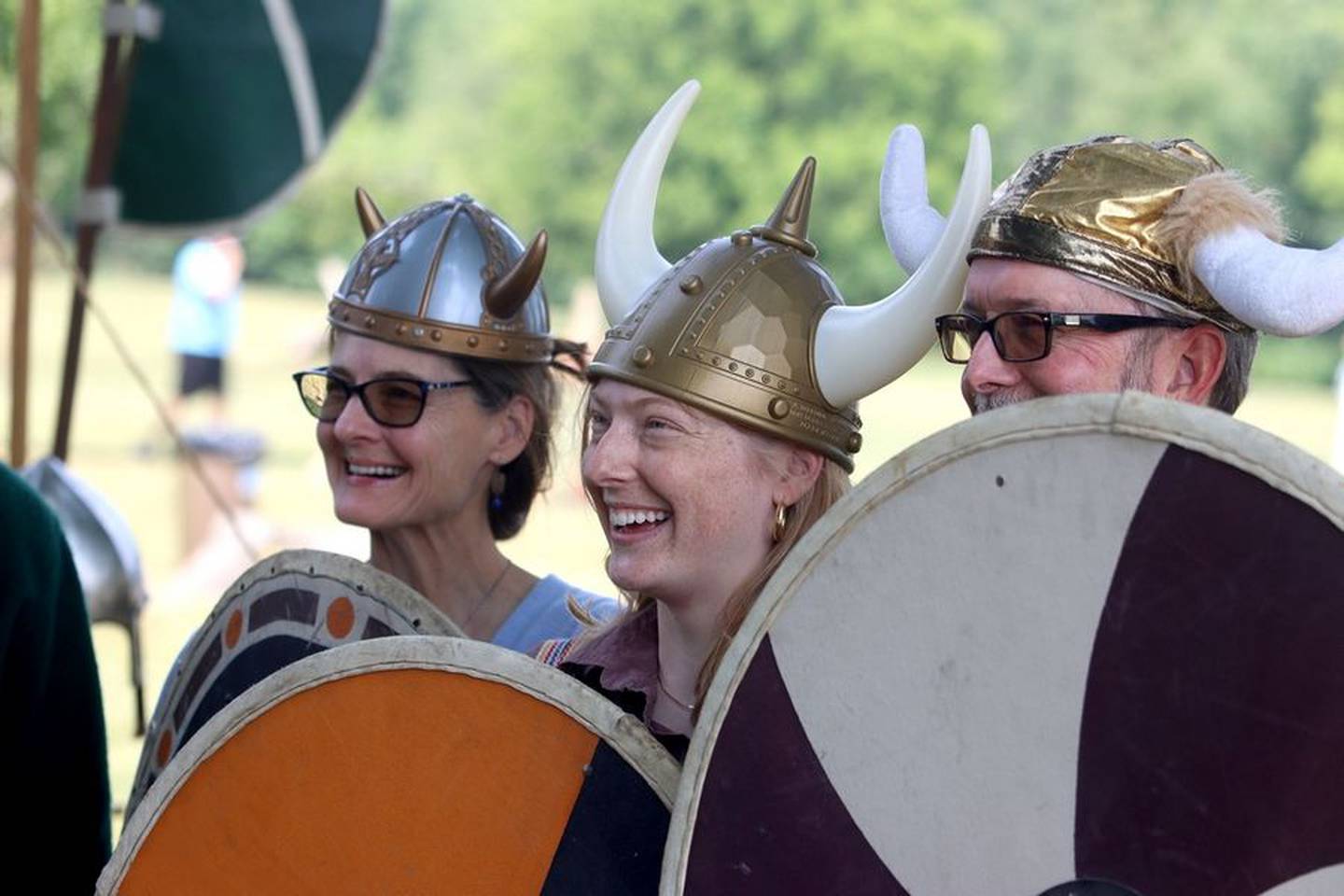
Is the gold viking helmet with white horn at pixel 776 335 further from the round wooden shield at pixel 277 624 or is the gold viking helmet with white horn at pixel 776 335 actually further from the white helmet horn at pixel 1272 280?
the round wooden shield at pixel 277 624

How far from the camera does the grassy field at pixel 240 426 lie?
8805mm

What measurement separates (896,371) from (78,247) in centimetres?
353

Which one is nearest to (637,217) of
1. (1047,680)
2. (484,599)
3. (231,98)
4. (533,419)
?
(533,419)

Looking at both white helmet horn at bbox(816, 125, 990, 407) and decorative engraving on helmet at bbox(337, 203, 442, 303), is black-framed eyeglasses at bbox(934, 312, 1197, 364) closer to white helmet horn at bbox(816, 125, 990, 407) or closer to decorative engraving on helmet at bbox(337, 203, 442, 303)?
white helmet horn at bbox(816, 125, 990, 407)

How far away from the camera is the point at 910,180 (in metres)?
2.28

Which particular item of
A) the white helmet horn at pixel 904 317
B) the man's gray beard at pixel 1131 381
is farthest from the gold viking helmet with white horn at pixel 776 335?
the man's gray beard at pixel 1131 381

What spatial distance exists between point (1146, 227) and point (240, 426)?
15659mm

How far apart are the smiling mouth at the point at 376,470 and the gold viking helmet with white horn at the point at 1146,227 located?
49.3 inches

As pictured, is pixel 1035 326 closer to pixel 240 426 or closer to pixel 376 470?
pixel 376 470

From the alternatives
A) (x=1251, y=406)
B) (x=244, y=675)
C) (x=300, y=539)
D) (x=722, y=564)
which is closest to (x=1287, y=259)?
(x=722, y=564)

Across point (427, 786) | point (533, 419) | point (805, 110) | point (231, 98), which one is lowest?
point (427, 786)

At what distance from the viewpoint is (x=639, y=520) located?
2.20 m

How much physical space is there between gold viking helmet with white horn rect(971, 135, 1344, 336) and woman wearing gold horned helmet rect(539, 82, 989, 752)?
18 centimetres

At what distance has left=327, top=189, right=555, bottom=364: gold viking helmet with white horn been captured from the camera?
296 centimetres
